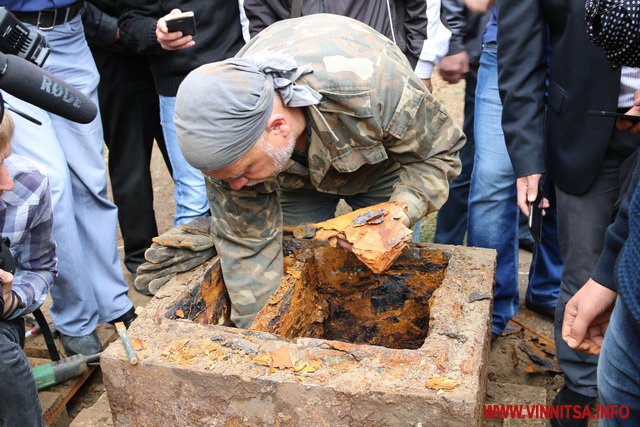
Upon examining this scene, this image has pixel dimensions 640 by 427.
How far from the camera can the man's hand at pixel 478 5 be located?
131 inches

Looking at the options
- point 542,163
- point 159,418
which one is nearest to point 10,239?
point 159,418

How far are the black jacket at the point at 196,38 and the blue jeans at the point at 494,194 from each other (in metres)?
1.18

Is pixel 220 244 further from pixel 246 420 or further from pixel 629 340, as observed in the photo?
pixel 629 340

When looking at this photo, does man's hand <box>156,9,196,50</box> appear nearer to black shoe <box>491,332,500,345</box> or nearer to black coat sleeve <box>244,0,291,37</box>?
black coat sleeve <box>244,0,291,37</box>

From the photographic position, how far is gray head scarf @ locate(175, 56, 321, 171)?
2156 millimetres

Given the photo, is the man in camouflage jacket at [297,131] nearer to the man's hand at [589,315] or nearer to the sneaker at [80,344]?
the man's hand at [589,315]

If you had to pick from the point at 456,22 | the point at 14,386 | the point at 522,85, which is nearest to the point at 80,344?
the point at 14,386

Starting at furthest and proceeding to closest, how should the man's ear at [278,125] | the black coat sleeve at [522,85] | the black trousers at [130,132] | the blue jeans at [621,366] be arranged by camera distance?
1. the black trousers at [130,132]
2. the black coat sleeve at [522,85]
3. the man's ear at [278,125]
4. the blue jeans at [621,366]

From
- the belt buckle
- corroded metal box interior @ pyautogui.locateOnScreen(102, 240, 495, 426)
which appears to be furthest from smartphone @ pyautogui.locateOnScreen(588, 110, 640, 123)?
the belt buckle

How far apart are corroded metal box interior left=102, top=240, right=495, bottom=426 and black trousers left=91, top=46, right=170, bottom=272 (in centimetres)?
135

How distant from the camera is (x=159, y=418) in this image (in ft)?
7.04

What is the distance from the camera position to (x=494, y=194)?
10.2 ft

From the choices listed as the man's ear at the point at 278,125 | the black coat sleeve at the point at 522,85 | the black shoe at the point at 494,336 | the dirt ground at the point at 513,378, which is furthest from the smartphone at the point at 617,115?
the black shoe at the point at 494,336

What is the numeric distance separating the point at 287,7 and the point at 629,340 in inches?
86.5
